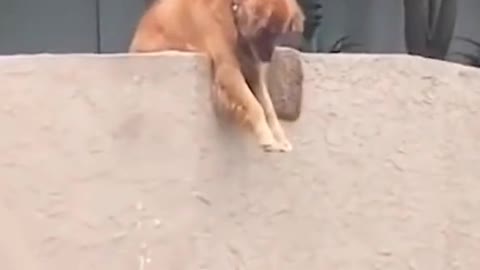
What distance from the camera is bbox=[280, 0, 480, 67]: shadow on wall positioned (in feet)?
19.0

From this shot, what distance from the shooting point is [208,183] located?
411cm

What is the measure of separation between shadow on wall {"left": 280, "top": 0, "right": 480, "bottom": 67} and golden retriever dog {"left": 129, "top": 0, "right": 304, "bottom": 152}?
5.75 ft

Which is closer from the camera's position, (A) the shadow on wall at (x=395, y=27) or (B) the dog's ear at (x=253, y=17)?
(B) the dog's ear at (x=253, y=17)

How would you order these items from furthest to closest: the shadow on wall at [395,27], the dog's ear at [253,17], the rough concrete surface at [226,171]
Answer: the shadow on wall at [395,27] < the rough concrete surface at [226,171] < the dog's ear at [253,17]

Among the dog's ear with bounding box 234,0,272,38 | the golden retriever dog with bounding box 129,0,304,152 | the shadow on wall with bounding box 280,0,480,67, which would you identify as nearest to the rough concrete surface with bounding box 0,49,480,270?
the golden retriever dog with bounding box 129,0,304,152

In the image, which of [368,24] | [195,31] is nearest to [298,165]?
[195,31]

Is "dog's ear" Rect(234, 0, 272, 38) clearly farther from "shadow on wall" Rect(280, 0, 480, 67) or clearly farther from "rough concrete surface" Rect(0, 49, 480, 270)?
"shadow on wall" Rect(280, 0, 480, 67)

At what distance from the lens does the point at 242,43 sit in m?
3.91

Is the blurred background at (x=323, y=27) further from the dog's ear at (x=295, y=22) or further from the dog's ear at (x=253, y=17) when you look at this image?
the dog's ear at (x=253, y=17)

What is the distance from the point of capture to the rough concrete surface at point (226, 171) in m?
3.94

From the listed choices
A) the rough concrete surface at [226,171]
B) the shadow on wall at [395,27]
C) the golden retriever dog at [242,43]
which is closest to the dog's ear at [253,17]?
the golden retriever dog at [242,43]

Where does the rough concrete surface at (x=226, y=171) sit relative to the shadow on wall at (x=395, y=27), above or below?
above

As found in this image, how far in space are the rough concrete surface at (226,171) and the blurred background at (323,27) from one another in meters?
1.18

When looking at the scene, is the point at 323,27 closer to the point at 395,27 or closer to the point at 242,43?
the point at 395,27
